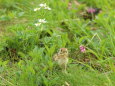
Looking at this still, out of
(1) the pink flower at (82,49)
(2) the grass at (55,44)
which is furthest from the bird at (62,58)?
(1) the pink flower at (82,49)

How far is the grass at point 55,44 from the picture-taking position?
2.75 meters

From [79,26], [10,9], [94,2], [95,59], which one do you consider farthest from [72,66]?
[94,2]

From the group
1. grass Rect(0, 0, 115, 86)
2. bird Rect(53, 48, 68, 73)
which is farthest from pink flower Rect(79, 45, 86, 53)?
bird Rect(53, 48, 68, 73)

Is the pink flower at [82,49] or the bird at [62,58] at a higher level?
the bird at [62,58]

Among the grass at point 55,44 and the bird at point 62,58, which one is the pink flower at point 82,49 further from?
the bird at point 62,58

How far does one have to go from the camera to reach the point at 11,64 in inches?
124

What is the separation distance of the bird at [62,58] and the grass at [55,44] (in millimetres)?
75

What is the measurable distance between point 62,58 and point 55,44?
0.64m

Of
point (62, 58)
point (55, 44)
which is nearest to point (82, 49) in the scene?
point (55, 44)

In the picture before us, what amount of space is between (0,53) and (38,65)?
2.01ft

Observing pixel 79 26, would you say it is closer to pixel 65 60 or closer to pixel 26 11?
pixel 26 11

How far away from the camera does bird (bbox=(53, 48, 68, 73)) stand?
2637 mm

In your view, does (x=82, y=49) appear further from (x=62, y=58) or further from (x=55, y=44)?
(x=62, y=58)

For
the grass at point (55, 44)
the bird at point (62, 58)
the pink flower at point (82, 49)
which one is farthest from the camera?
the pink flower at point (82, 49)
